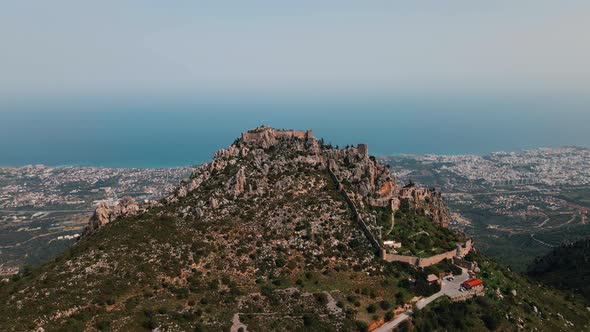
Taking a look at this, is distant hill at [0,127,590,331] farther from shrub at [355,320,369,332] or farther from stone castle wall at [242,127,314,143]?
stone castle wall at [242,127,314,143]

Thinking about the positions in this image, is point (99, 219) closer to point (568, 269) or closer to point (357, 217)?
point (357, 217)

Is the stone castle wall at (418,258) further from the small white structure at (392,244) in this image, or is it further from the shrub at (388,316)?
the shrub at (388,316)

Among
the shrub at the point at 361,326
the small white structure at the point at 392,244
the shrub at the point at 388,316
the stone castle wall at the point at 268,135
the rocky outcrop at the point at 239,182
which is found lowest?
the shrub at the point at 388,316

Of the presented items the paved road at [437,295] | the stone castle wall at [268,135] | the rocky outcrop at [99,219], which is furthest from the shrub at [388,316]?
the stone castle wall at [268,135]

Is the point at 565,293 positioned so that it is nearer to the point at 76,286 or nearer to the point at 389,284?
the point at 389,284

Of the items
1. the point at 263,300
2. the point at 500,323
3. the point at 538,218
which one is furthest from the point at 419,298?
the point at 538,218

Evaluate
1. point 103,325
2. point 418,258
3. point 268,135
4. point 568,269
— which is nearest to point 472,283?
point 418,258
